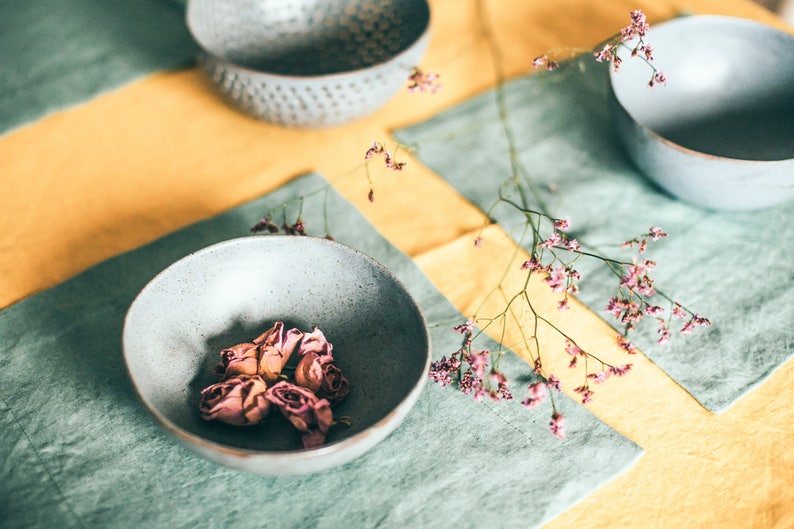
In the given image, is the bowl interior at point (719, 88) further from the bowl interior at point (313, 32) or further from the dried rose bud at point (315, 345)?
the dried rose bud at point (315, 345)

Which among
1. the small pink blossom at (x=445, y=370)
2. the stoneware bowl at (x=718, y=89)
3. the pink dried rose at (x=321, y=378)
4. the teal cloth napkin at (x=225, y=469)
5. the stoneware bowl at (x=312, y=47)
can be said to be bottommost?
the teal cloth napkin at (x=225, y=469)

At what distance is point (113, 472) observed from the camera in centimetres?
56

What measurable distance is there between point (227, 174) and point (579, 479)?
506 mm

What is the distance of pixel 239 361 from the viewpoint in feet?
1.88

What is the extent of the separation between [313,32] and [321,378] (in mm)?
531

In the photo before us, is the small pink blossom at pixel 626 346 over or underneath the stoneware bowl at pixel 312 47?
underneath

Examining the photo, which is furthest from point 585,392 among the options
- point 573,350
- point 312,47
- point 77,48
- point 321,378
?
point 77,48

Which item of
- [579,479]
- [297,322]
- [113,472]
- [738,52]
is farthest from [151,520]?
[738,52]

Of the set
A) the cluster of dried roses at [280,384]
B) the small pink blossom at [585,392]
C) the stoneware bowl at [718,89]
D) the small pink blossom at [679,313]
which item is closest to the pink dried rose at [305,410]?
the cluster of dried roses at [280,384]

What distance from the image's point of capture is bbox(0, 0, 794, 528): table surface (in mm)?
575

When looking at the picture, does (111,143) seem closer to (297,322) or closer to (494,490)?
(297,322)

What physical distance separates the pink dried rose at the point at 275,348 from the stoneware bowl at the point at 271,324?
3 centimetres

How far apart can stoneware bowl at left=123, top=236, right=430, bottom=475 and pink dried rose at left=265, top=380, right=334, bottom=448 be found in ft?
0.05

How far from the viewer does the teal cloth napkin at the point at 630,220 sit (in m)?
0.67
